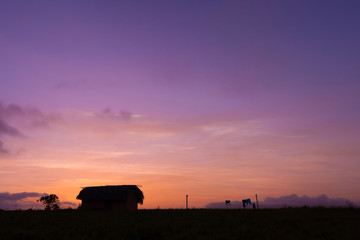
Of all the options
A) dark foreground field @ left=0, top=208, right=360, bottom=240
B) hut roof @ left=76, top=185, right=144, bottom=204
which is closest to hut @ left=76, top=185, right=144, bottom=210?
hut roof @ left=76, top=185, right=144, bottom=204

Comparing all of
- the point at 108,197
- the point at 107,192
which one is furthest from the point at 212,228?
the point at 107,192

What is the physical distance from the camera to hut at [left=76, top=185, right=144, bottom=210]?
53.3 m

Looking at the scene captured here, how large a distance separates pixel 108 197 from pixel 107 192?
1395 mm

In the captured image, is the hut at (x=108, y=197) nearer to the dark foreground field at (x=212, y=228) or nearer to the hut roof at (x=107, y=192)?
the hut roof at (x=107, y=192)

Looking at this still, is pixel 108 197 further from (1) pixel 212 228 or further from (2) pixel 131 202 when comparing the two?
(1) pixel 212 228

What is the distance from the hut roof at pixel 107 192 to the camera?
53.4 metres

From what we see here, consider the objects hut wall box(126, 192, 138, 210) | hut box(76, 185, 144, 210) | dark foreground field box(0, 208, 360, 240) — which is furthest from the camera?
hut wall box(126, 192, 138, 210)

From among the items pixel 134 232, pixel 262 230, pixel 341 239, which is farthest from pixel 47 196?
pixel 341 239

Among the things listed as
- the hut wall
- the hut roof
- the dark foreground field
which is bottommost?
the dark foreground field

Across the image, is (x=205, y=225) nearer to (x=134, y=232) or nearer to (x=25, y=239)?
(x=134, y=232)

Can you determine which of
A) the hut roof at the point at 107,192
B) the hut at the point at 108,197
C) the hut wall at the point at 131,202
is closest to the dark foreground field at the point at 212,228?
the hut roof at the point at 107,192

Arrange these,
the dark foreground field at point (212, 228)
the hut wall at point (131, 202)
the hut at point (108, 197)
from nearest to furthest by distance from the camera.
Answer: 1. the dark foreground field at point (212, 228)
2. the hut at point (108, 197)
3. the hut wall at point (131, 202)

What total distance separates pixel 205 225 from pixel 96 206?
109ft

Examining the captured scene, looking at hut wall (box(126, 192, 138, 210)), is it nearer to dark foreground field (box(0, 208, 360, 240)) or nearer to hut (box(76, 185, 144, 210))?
hut (box(76, 185, 144, 210))
